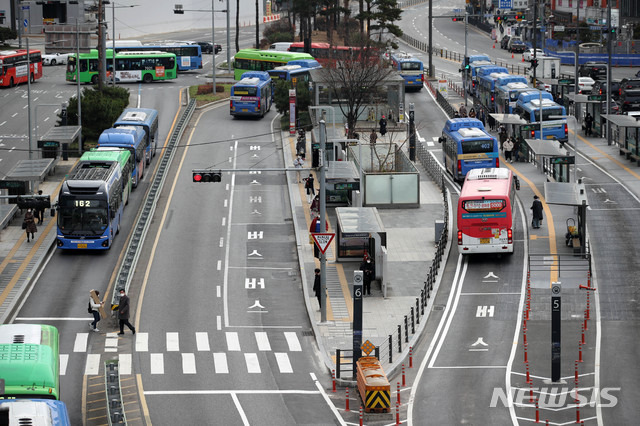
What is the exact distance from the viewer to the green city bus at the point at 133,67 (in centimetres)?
11312

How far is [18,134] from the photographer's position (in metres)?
89.2

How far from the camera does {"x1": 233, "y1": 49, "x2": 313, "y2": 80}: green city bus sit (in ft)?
376

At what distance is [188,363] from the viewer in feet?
141

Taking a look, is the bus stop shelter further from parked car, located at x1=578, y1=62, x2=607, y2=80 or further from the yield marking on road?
parked car, located at x1=578, y1=62, x2=607, y2=80

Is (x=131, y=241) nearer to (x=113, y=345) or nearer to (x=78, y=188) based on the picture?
(x=78, y=188)

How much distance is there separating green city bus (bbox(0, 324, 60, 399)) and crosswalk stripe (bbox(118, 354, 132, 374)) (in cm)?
668

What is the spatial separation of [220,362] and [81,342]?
20.1 feet

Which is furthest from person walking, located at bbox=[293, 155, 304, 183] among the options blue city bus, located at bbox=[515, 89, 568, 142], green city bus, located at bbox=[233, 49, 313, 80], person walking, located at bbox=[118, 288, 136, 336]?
green city bus, located at bbox=[233, 49, 313, 80]

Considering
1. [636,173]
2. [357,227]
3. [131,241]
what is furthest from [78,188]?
[636,173]

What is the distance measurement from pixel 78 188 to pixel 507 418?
1115 inches

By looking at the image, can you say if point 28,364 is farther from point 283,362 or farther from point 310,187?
point 310,187

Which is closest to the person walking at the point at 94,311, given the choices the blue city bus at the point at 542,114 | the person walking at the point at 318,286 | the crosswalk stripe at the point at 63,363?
the crosswalk stripe at the point at 63,363

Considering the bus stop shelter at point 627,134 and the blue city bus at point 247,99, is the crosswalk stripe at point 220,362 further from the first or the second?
the blue city bus at point 247,99

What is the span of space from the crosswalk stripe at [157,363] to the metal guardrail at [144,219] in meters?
5.16
